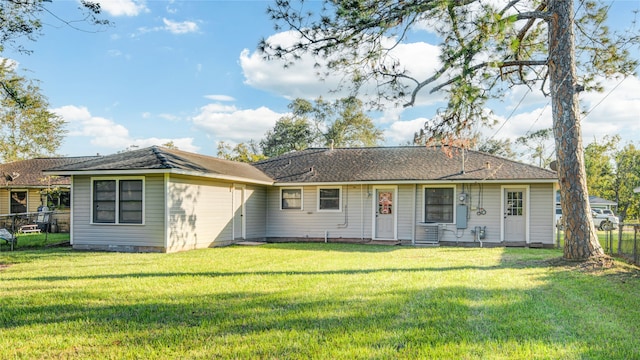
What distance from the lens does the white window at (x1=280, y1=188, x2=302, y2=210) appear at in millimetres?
17516

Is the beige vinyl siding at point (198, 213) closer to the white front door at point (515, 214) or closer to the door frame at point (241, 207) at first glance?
the door frame at point (241, 207)

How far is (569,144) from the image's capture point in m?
9.77

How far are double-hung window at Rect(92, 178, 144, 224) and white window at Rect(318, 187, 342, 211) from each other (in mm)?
6735

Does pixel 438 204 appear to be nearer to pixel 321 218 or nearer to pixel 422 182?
pixel 422 182

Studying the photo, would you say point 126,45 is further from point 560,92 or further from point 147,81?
point 560,92

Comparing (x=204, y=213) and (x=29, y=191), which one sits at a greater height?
(x=29, y=191)

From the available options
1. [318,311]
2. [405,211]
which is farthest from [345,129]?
[318,311]

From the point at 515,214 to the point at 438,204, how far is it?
2.59 meters

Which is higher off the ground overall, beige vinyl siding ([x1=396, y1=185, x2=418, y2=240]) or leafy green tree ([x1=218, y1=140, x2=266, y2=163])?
leafy green tree ([x1=218, y1=140, x2=266, y2=163])

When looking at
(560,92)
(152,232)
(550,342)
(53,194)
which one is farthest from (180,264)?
(53,194)

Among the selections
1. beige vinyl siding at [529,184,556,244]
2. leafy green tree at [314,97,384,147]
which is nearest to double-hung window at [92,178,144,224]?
beige vinyl siding at [529,184,556,244]

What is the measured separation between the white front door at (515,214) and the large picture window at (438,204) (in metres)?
1.83

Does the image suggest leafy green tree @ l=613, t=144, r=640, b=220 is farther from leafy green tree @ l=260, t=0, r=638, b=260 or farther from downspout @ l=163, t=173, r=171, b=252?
downspout @ l=163, t=173, r=171, b=252

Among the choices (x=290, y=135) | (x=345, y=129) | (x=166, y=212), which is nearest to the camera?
(x=166, y=212)
